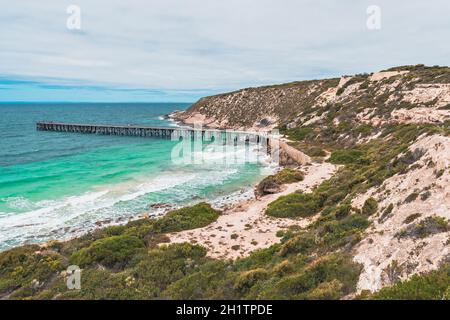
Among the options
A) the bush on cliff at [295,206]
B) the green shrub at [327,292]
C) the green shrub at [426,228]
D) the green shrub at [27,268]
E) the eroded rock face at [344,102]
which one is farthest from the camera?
the eroded rock face at [344,102]

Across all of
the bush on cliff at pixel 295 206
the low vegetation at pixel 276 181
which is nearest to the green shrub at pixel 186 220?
the bush on cliff at pixel 295 206

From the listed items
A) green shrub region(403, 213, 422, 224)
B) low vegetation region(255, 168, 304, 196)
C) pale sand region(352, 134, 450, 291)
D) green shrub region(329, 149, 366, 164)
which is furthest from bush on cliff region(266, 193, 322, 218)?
green shrub region(329, 149, 366, 164)

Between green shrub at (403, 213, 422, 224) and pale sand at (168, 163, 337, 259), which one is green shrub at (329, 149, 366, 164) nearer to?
pale sand at (168, 163, 337, 259)

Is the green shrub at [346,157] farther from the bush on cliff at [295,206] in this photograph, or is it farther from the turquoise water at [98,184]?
the bush on cliff at [295,206]

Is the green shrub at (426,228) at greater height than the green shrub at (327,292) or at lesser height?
greater

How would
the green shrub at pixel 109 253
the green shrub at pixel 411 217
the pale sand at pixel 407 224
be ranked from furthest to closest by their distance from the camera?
1. the green shrub at pixel 109 253
2. the green shrub at pixel 411 217
3. the pale sand at pixel 407 224

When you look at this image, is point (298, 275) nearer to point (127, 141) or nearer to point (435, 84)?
point (435, 84)
